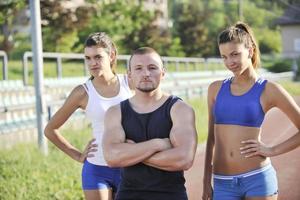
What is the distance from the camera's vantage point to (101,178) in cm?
470

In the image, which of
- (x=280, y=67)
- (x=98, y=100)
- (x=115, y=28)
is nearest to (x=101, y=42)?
(x=98, y=100)

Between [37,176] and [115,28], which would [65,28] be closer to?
[115,28]

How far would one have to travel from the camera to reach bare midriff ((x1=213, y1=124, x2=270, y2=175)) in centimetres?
411

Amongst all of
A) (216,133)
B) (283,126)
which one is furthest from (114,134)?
(283,126)

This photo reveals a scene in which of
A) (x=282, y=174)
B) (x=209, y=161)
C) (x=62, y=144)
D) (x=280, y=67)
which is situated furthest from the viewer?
(x=280, y=67)

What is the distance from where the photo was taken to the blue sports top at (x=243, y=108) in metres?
4.05

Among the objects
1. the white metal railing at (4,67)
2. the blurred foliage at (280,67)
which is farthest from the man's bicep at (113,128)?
the blurred foliage at (280,67)

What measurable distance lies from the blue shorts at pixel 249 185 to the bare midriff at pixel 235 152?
4 cm

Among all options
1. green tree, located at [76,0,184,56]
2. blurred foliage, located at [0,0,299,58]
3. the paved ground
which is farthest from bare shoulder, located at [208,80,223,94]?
green tree, located at [76,0,184,56]

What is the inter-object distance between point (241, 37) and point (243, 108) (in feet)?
1.53

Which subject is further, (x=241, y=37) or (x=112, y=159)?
(x=241, y=37)

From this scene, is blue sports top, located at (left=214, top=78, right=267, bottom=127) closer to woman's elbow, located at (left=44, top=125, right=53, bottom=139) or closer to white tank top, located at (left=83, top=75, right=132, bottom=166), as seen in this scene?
white tank top, located at (left=83, top=75, right=132, bottom=166)

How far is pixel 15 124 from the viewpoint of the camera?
41.4ft

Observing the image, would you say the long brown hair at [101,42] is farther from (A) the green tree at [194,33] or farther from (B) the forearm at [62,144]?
(A) the green tree at [194,33]
